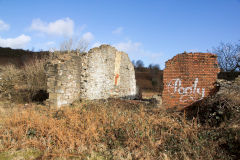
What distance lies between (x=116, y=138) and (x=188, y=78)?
3.63 m

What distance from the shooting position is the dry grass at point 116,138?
3.62 m

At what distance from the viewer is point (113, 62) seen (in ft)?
33.1

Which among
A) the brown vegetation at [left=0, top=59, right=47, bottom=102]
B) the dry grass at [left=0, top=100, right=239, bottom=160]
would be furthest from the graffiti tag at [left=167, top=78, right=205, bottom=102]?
the brown vegetation at [left=0, top=59, right=47, bottom=102]

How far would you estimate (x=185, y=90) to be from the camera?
245 inches

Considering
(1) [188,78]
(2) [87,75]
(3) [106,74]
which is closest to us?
(1) [188,78]

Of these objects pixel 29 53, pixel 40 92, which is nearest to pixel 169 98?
pixel 40 92

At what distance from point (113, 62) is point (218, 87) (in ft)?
19.2

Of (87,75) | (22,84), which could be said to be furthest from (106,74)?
(22,84)

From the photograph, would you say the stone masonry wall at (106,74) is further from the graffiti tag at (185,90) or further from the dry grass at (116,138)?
the graffiti tag at (185,90)

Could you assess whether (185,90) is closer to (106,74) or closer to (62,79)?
(106,74)

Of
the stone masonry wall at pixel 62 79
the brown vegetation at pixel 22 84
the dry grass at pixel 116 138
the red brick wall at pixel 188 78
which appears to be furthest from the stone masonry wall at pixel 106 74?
the brown vegetation at pixel 22 84

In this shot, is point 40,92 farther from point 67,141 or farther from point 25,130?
point 67,141

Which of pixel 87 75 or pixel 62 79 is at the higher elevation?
pixel 87 75

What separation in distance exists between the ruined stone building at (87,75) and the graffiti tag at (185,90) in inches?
160
